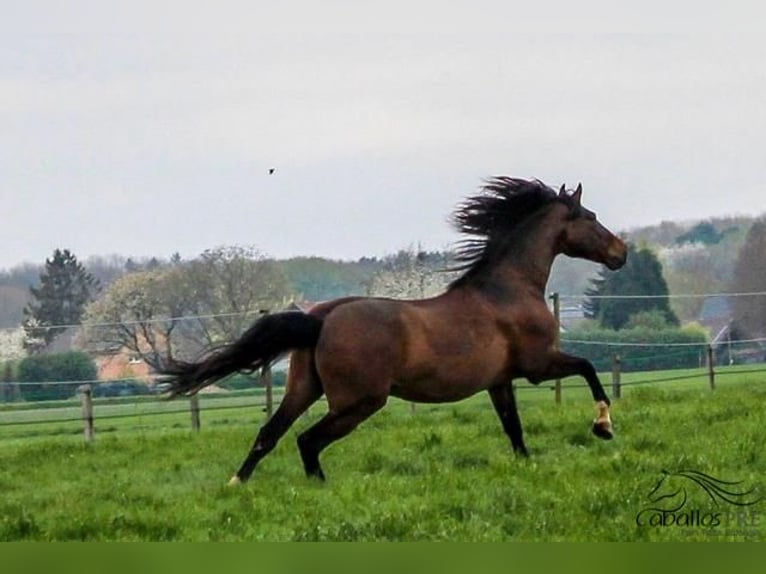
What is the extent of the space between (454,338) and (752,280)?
423 centimetres

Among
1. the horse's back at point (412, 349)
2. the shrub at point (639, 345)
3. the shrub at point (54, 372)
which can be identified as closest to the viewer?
the horse's back at point (412, 349)

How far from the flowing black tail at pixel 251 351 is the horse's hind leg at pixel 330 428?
485 mm

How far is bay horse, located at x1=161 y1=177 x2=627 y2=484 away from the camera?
7.51m

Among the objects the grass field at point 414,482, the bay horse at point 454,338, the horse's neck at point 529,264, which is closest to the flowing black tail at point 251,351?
the bay horse at point 454,338

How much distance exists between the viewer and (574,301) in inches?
459

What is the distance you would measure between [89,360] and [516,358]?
395 cm

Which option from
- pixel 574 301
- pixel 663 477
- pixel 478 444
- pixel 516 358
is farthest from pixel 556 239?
pixel 574 301

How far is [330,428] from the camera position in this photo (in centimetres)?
752

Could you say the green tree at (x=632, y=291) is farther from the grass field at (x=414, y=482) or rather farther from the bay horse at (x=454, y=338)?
the bay horse at (x=454, y=338)

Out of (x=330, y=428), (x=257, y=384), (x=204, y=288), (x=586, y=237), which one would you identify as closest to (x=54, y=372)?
(x=204, y=288)

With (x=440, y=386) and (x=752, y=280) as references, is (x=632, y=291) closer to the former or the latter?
(x=752, y=280)

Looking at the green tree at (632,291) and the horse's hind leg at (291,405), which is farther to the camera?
the green tree at (632,291)

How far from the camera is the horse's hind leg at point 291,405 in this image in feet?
24.8

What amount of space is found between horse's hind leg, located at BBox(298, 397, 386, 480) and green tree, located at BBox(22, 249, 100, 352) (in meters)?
2.59
